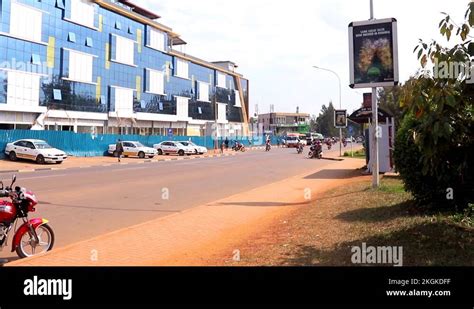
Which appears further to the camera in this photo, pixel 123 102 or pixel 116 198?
pixel 123 102

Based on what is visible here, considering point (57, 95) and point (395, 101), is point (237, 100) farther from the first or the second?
point (395, 101)

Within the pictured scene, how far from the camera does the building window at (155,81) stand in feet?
195

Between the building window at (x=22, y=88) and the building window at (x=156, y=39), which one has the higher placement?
the building window at (x=156, y=39)

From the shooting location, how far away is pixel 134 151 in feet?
125

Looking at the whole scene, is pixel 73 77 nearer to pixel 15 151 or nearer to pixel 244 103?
pixel 15 151

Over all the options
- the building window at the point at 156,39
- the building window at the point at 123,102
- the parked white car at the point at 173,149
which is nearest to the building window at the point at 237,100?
the building window at the point at 156,39

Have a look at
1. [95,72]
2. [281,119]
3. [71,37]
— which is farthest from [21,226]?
[281,119]

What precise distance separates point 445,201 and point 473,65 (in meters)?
3.47

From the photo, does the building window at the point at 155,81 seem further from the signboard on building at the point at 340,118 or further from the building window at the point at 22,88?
the signboard on building at the point at 340,118

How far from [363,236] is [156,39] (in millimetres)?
58830

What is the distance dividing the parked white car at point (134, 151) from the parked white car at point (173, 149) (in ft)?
18.8
